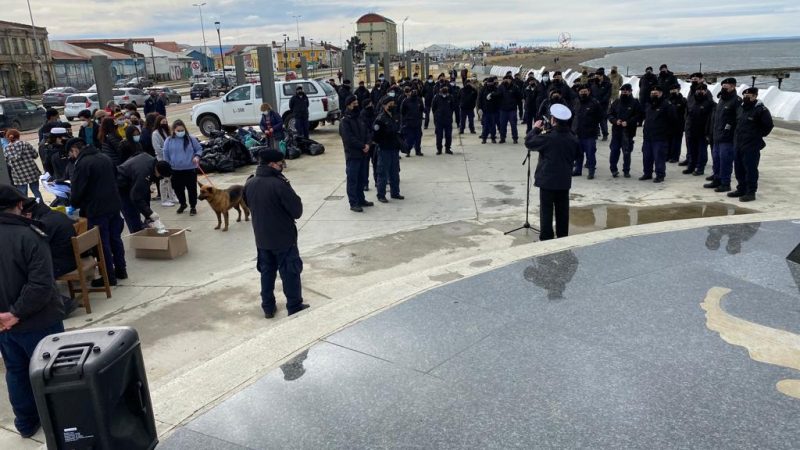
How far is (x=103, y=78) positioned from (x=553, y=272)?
921cm

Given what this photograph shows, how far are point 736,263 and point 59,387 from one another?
5973mm

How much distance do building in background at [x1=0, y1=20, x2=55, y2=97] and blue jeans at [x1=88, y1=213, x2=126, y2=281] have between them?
191 feet

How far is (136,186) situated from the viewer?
26.3ft

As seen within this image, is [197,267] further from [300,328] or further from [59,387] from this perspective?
[59,387]

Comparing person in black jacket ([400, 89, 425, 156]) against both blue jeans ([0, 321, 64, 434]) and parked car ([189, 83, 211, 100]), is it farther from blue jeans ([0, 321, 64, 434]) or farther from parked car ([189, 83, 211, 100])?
parked car ([189, 83, 211, 100])

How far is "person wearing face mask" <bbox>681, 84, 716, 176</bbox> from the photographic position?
1054 centimetres

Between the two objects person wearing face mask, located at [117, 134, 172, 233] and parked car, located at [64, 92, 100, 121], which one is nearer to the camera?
person wearing face mask, located at [117, 134, 172, 233]

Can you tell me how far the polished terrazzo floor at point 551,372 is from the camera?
131 inches

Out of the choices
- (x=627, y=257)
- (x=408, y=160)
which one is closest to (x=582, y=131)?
(x=408, y=160)

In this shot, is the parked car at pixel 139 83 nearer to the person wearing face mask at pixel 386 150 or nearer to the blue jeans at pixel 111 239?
the person wearing face mask at pixel 386 150

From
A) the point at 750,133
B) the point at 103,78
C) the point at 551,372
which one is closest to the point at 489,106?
the point at 750,133

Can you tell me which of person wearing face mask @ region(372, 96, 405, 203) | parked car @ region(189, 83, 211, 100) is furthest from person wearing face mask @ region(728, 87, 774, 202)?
parked car @ region(189, 83, 211, 100)

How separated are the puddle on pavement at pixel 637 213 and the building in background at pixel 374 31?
121 metres

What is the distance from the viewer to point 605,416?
11.3ft
